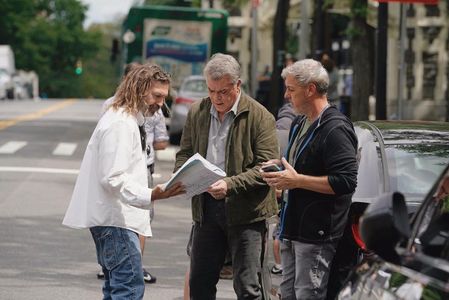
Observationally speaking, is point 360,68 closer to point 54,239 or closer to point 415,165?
point 54,239

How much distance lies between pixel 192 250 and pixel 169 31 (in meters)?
26.7

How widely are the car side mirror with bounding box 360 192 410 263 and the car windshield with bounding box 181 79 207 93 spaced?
2290 cm

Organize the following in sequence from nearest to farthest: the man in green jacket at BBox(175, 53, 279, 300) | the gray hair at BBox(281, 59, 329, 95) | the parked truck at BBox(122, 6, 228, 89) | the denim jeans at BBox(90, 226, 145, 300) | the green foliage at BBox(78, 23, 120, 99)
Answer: the denim jeans at BBox(90, 226, 145, 300) < the gray hair at BBox(281, 59, 329, 95) < the man in green jacket at BBox(175, 53, 279, 300) < the parked truck at BBox(122, 6, 228, 89) < the green foliage at BBox(78, 23, 120, 99)

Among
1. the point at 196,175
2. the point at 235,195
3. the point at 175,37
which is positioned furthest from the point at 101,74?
the point at 196,175

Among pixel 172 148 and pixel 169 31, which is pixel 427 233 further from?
pixel 169 31

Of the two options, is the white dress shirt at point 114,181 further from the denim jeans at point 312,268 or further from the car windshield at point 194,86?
the car windshield at point 194,86

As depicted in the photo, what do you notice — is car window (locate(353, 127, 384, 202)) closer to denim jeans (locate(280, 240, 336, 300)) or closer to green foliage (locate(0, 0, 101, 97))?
denim jeans (locate(280, 240, 336, 300))

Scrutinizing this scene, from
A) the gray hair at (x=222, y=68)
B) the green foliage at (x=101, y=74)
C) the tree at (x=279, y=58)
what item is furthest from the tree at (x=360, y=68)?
the green foliage at (x=101, y=74)

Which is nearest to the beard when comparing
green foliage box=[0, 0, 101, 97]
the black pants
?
the black pants

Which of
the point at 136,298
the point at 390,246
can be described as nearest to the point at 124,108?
the point at 136,298

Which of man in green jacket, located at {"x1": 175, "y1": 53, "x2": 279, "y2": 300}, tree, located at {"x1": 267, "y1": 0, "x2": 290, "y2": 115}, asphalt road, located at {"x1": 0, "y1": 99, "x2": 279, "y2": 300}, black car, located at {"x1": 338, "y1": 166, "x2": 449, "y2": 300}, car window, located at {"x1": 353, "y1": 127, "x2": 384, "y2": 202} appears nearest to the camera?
black car, located at {"x1": 338, "y1": 166, "x2": 449, "y2": 300}

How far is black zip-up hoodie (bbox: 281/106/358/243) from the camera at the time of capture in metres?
6.45

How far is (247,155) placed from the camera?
22.9ft

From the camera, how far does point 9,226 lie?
43.7 feet
